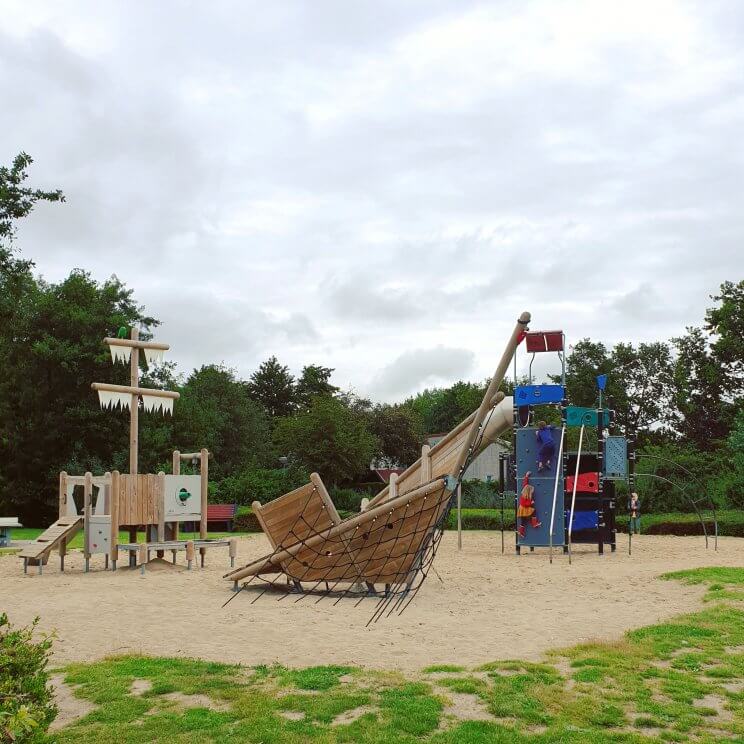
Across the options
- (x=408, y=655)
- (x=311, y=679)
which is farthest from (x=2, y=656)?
(x=408, y=655)

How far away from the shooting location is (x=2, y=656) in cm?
494

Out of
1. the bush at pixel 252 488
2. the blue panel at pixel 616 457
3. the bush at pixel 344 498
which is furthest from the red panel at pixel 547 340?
the bush at pixel 252 488

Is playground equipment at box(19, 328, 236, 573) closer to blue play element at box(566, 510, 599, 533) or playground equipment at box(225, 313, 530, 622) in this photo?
playground equipment at box(225, 313, 530, 622)

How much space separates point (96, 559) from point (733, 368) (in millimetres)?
32638

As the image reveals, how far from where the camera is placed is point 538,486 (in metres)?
17.5

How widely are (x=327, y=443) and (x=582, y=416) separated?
65.3 feet

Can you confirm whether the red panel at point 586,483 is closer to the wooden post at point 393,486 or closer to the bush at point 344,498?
the wooden post at point 393,486

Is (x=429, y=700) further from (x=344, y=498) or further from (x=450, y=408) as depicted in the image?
(x=450, y=408)

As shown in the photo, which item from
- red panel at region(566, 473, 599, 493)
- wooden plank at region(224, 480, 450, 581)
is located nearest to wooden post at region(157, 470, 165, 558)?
wooden plank at region(224, 480, 450, 581)

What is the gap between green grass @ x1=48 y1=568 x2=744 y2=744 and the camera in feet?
16.5

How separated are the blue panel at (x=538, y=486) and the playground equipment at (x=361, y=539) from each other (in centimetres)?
641

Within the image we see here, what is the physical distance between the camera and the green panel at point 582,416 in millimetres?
17500

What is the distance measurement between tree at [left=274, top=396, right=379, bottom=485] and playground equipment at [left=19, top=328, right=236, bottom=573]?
20.0 meters

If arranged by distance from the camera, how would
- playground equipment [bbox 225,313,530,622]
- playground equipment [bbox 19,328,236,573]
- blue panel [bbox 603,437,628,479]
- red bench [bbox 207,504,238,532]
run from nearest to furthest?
playground equipment [bbox 225,313,530,622]
playground equipment [bbox 19,328,236,573]
blue panel [bbox 603,437,628,479]
red bench [bbox 207,504,238,532]
